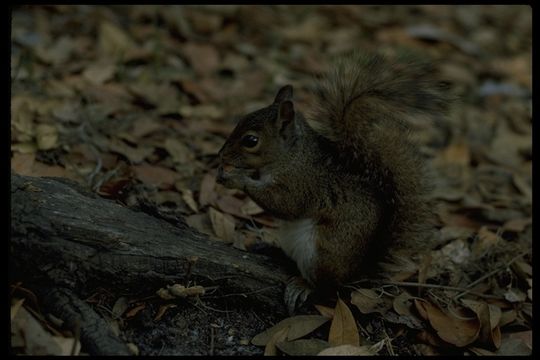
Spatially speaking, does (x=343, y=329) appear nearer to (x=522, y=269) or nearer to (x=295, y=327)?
(x=295, y=327)

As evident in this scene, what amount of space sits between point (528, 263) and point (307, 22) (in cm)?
367

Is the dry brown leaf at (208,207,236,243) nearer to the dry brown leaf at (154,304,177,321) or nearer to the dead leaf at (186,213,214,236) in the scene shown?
the dead leaf at (186,213,214,236)

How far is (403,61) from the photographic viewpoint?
2916 millimetres

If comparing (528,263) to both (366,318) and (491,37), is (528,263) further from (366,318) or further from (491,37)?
(491,37)

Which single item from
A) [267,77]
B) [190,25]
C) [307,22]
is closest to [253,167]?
[267,77]

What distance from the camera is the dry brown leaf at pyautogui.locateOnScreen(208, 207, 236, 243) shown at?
335 centimetres

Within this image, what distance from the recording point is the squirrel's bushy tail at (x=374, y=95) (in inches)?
112

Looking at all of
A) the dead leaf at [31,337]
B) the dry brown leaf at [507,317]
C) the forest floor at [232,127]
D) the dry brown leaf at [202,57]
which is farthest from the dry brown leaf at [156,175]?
the dry brown leaf at [507,317]

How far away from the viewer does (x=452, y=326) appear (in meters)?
2.92

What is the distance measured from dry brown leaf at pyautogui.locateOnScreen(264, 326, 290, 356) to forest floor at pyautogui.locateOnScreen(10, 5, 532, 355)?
0.01 m

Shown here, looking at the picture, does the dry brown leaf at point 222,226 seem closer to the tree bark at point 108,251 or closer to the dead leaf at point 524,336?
the tree bark at point 108,251

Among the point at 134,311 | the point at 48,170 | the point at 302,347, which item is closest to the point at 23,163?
the point at 48,170

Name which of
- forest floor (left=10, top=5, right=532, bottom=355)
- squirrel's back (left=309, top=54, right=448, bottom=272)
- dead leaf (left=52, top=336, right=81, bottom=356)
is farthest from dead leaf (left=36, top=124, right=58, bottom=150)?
squirrel's back (left=309, top=54, right=448, bottom=272)

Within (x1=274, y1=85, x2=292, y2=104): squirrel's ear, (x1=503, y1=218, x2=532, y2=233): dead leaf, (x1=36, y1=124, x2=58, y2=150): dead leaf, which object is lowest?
(x1=503, y1=218, x2=532, y2=233): dead leaf
